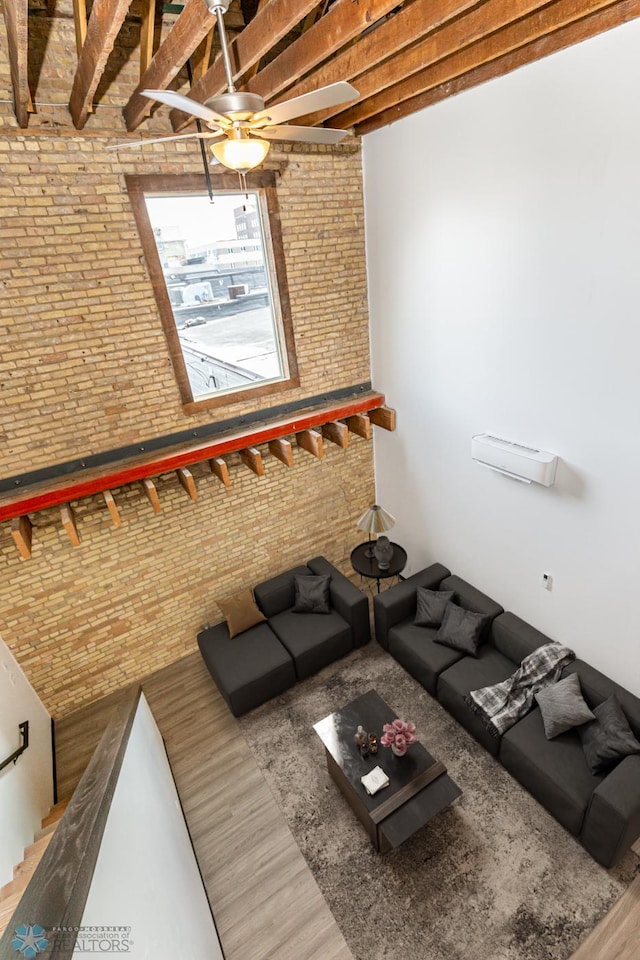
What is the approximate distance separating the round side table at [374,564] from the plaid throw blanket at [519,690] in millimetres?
1517

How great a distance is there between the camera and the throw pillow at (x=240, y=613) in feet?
16.2

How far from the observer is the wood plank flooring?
3051mm

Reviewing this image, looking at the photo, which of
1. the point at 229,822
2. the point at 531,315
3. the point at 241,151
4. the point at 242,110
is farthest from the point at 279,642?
the point at 242,110

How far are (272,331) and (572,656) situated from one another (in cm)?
423

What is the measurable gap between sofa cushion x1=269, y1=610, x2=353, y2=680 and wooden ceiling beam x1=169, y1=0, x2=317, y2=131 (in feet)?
15.1

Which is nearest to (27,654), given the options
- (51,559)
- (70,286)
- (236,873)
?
(51,559)

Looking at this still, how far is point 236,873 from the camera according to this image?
11.1ft

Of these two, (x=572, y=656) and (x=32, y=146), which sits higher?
(x=32, y=146)

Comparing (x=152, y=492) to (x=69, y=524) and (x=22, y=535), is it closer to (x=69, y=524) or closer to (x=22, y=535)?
(x=69, y=524)

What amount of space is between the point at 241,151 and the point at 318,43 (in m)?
1.16

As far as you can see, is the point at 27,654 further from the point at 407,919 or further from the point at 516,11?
the point at 516,11

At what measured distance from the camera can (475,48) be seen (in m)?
3.12

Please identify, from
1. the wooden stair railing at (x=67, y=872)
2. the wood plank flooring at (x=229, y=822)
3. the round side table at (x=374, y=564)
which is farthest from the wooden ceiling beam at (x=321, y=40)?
the wood plank flooring at (x=229, y=822)

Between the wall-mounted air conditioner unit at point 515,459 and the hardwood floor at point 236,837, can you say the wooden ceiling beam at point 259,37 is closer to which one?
the wall-mounted air conditioner unit at point 515,459
